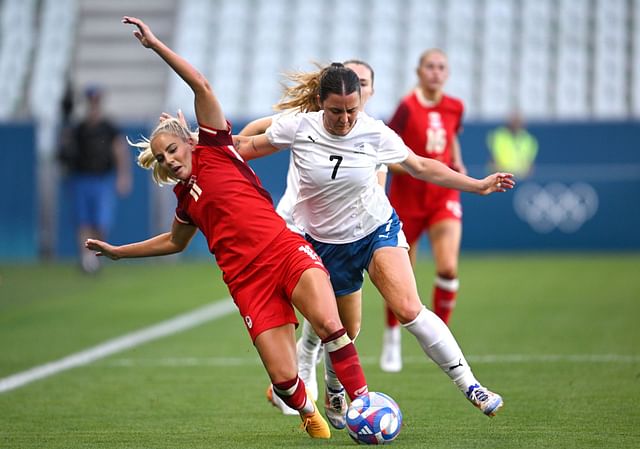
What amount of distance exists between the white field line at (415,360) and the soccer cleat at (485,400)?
2887 millimetres

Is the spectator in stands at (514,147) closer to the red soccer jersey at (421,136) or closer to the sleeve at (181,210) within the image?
the red soccer jersey at (421,136)

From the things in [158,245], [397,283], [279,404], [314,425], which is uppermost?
[158,245]

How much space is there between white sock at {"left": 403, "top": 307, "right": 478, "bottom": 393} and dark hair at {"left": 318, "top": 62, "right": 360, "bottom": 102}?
1.20m

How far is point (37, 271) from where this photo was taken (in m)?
18.1

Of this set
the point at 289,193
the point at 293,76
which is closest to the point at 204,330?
the point at 289,193

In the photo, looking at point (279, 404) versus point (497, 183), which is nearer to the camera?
point (497, 183)

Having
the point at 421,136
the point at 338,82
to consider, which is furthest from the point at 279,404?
the point at 421,136

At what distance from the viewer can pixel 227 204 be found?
6191 mm

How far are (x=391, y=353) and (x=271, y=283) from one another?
313 cm

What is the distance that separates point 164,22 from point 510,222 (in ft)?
31.4

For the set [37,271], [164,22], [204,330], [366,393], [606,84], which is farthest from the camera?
[164,22]

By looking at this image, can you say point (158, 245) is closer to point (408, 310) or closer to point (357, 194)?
point (357, 194)

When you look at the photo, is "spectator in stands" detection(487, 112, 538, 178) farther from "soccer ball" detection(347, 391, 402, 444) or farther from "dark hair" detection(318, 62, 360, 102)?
"soccer ball" detection(347, 391, 402, 444)

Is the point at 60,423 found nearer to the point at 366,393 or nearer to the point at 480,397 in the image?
the point at 366,393
